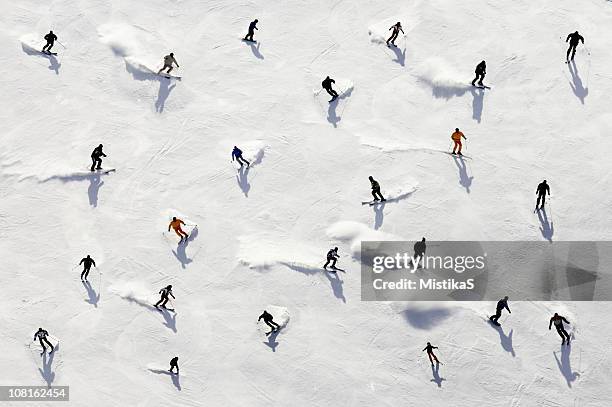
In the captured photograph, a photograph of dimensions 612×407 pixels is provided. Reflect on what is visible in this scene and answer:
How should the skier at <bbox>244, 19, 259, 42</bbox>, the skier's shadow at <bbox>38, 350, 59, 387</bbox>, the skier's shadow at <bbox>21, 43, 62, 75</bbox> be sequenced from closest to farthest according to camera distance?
1. the skier's shadow at <bbox>38, 350, 59, 387</bbox>
2. the skier at <bbox>244, 19, 259, 42</bbox>
3. the skier's shadow at <bbox>21, 43, 62, 75</bbox>

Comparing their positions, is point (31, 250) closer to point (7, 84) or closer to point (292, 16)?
point (7, 84)

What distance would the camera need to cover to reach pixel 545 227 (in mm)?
36281

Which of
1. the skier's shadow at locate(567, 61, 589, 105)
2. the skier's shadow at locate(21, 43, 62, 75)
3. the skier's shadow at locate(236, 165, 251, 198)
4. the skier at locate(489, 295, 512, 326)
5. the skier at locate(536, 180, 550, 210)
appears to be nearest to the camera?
the skier at locate(489, 295, 512, 326)

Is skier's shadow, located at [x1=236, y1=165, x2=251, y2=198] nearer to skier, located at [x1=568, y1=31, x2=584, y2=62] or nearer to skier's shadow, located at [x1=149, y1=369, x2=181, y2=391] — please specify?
skier's shadow, located at [x1=149, y1=369, x2=181, y2=391]

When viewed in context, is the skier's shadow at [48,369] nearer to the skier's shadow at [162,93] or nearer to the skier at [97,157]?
the skier at [97,157]

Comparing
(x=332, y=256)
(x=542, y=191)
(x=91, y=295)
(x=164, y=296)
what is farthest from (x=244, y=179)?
(x=542, y=191)

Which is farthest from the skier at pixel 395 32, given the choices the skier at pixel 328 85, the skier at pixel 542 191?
the skier at pixel 542 191

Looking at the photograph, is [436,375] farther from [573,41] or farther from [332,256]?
[573,41]

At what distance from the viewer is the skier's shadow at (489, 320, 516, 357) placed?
113ft

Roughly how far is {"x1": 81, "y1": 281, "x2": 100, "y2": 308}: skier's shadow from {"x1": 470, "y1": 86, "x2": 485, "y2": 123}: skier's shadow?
14.7m

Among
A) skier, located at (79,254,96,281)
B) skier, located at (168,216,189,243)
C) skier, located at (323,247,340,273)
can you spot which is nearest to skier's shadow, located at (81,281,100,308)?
skier, located at (79,254,96,281)

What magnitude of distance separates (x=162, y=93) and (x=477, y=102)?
1160 cm

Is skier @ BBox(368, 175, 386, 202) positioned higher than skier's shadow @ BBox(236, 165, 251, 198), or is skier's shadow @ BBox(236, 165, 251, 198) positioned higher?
skier's shadow @ BBox(236, 165, 251, 198)

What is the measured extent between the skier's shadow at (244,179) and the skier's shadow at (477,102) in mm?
8395
